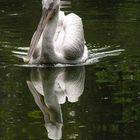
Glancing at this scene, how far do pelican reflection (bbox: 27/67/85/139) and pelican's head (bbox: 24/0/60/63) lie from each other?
352mm

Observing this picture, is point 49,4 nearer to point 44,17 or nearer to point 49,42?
point 44,17

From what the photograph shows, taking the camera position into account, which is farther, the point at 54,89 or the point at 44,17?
the point at 44,17

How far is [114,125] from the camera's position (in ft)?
25.6

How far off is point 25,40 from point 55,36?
136 centimetres

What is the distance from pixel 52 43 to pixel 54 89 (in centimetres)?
113

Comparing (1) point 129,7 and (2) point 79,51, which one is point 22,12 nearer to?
(1) point 129,7

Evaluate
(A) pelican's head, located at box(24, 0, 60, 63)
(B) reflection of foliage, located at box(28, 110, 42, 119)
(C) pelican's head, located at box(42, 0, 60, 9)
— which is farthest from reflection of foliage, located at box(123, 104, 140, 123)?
(C) pelican's head, located at box(42, 0, 60, 9)

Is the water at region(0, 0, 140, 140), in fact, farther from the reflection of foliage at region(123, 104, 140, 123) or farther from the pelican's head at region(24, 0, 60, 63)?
the pelican's head at region(24, 0, 60, 63)

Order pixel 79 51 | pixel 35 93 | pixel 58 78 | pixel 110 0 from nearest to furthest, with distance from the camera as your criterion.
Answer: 1. pixel 35 93
2. pixel 58 78
3. pixel 79 51
4. pixel 110 0

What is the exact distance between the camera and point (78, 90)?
9266mm

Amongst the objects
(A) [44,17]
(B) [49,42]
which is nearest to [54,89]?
(B) [49,42]

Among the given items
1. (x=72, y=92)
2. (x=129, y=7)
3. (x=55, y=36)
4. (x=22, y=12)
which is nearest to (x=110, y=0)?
(x=129, y=7)

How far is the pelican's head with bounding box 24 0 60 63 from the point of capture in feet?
32.9

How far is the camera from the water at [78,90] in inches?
303
